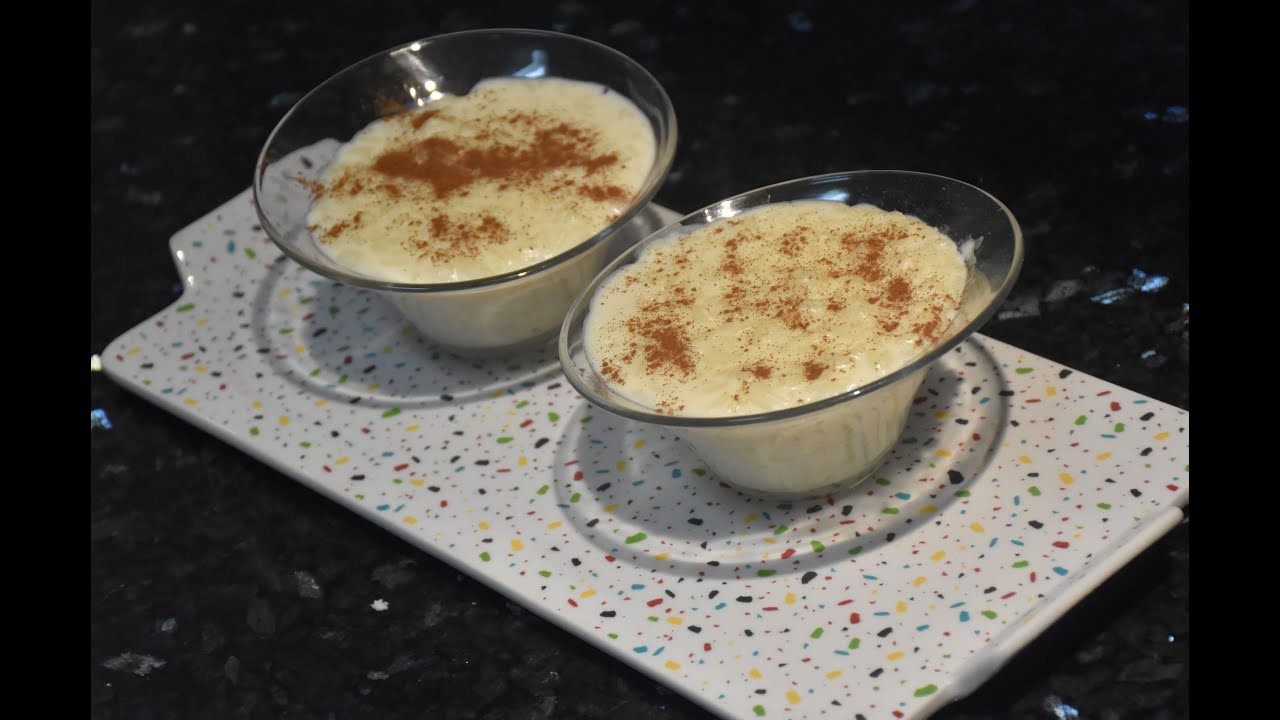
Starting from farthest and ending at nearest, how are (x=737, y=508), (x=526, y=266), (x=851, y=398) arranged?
(x=526, y=266), (x=737, y=508), (x=851, y=398)

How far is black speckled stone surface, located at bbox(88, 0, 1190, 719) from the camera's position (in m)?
2.13

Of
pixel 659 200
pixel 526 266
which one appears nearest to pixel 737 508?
pixel 526 266

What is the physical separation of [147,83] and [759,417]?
2449mm

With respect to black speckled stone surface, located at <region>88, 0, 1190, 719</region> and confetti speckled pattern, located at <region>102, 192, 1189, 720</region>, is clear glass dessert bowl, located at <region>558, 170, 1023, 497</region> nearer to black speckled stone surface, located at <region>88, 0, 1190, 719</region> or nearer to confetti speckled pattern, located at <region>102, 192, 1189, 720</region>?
confetti speckled pattern, located at <region>102, 192, 1189, 720</region>

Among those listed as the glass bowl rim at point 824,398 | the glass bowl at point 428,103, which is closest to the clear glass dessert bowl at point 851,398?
the glass bowl rim at point 824,398

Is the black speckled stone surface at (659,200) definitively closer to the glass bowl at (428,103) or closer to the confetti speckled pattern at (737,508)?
the confetti speckled pattern at (737,508)

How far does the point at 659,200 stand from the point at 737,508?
0.96m

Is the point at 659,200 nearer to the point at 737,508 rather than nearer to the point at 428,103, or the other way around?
the point at 428,103

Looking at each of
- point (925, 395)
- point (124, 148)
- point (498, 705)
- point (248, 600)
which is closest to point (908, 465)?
point (925, 395)

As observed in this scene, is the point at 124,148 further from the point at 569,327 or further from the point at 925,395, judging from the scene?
the point at 925,395

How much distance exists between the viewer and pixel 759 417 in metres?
1.99

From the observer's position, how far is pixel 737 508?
2.29m

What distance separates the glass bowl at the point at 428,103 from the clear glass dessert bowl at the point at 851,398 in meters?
0.23

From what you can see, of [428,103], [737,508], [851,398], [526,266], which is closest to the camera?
[851,398]
